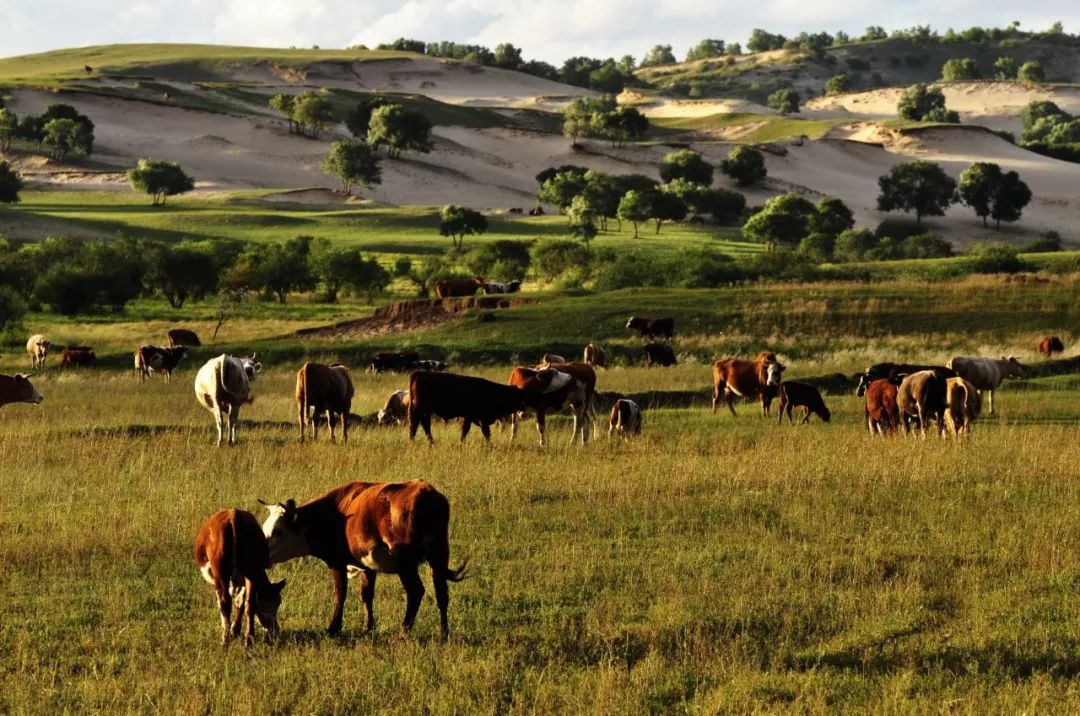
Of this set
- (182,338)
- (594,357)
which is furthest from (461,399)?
(182,338)

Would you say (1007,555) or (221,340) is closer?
(1007,555)

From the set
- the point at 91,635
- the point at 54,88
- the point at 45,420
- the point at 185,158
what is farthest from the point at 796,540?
the point at 54,88

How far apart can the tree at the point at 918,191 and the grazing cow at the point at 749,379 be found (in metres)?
107

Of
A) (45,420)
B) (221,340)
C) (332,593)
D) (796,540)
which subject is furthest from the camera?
(221,340)

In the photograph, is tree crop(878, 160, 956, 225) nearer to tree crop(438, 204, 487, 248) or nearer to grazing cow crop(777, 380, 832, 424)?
tree crop(438, 204, 487, 248)

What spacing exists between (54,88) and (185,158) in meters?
36.9

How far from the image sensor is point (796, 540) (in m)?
14.4

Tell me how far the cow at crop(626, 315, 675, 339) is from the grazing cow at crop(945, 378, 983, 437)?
21588mm

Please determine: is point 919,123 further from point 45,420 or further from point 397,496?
point 397,496

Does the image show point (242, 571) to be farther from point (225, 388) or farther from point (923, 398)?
point (923, 398)

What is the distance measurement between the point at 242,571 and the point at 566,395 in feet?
47.7

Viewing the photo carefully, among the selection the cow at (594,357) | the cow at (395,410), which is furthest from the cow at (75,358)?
the cow at (395,410)

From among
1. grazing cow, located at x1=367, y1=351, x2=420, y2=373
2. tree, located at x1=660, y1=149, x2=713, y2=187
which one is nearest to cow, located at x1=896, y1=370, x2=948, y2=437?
grazing cow, located at x1=367, y1=351, x2=420, y2=373

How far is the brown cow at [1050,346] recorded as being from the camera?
39062 mm
